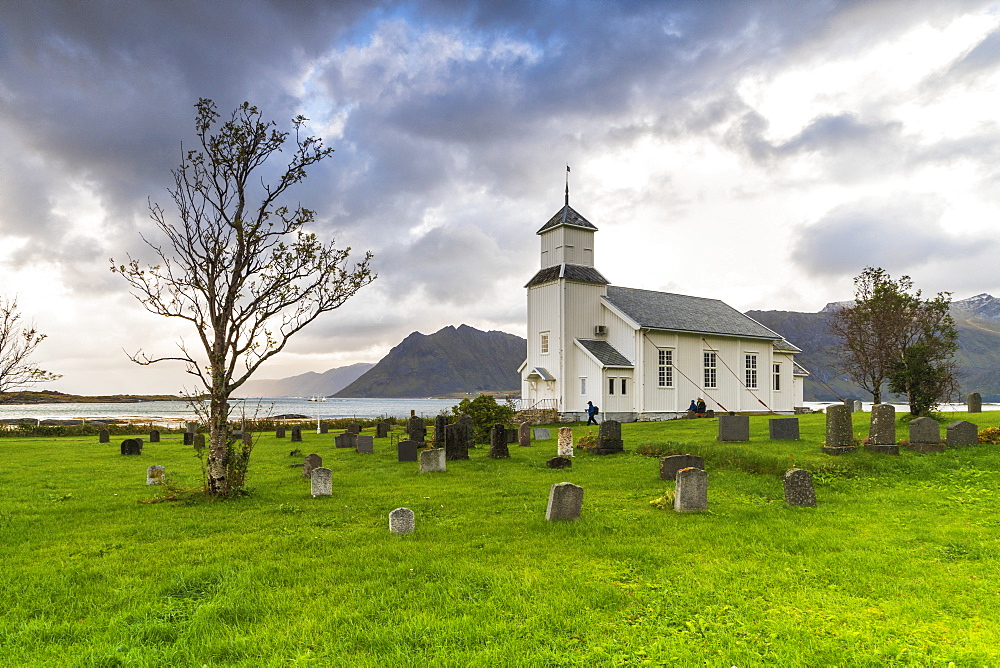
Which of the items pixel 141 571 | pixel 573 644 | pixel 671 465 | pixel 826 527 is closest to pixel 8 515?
pixel 141 571

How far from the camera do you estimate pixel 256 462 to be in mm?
20484

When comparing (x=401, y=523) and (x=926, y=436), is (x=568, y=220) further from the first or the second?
(x=401, y=523)

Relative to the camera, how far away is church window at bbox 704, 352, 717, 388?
132ft

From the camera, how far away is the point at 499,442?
19594 mm

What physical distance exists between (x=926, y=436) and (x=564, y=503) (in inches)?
499

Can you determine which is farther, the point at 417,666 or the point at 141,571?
the point at 141,571

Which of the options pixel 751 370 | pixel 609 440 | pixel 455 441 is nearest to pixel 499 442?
pixel 455 441

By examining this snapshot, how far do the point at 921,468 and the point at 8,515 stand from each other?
65.3 feet

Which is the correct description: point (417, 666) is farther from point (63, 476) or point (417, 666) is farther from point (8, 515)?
point (63, 476)

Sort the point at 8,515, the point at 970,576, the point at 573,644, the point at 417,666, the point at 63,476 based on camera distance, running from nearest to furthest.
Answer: the point at 417,666, the point at 573,644, the point at 970,576, the point at 8,515, the point at 63,476

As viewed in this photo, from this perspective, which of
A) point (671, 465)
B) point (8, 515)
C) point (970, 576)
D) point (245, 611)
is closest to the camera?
point (245, 611)

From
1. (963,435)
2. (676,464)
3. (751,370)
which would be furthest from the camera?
(751,370)

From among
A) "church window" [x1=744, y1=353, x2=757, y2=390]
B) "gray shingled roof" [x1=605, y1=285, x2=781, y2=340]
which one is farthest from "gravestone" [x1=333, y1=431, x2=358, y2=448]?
"church window" [x1=744, y1=353, x2=757, y2=390]

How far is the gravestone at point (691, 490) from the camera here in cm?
1095
